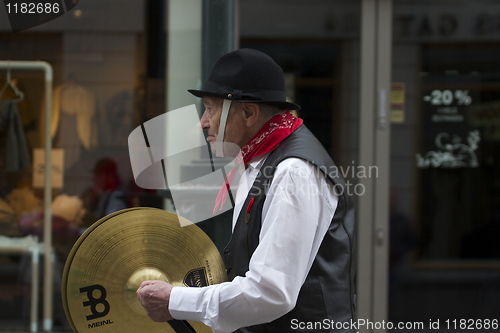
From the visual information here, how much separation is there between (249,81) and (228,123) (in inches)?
6.1

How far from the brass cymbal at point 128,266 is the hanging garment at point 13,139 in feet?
9.58

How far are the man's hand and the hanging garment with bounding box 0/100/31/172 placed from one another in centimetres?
306

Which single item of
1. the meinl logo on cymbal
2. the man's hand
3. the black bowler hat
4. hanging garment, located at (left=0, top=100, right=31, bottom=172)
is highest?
the black bowler hat

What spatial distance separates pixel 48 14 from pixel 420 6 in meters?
2.73

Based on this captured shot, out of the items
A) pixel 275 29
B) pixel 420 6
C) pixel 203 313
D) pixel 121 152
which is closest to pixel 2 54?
pixel 121 152

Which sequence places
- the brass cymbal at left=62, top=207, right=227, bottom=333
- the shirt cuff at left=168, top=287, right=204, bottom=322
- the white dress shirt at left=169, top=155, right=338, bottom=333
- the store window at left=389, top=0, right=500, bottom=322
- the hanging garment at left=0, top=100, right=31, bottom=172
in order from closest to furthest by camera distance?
the white dress shirt at left=169, top=155, right=338, bottom=333 → the shirt cuff at left=168, top=287, right=204, bottom=322 → the brass cymbal at left=62, top=207, right=227, bottom=333 → the hanging garment at left=0, top=100, right=31, bottom=172 → the store window at left=389, top=0, right=500, bottom=322

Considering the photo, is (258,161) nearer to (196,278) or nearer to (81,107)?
(196,278)

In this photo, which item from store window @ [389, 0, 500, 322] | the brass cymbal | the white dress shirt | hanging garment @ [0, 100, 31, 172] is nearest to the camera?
the white dress shirt

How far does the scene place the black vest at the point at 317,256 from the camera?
1902 mm

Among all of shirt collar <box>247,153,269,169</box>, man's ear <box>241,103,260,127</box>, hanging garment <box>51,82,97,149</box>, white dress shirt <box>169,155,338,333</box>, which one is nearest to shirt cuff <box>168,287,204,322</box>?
white dress shirt <box>169,155,338,333</box>

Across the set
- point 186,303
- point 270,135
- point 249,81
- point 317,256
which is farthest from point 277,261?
point 249,81

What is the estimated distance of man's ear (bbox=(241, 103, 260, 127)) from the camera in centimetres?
204

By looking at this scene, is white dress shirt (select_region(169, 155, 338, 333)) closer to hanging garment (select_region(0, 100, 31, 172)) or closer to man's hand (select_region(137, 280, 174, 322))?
man's hand (select_region(137, 280, 174, 322))

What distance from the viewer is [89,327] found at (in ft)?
6.56
